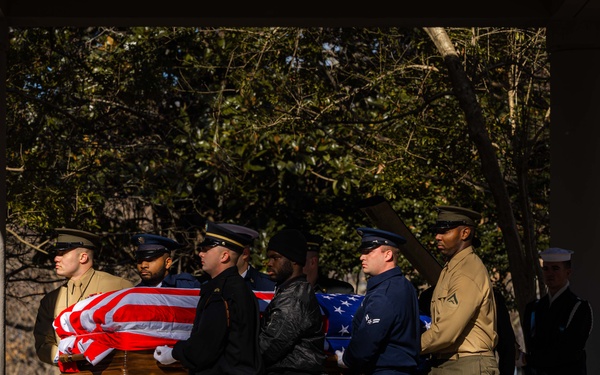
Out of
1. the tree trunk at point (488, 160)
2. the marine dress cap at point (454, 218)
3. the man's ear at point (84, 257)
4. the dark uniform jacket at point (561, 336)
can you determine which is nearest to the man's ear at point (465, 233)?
the marine dress cap at point (454, 218)

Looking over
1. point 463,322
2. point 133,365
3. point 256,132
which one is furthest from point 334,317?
point 256,132

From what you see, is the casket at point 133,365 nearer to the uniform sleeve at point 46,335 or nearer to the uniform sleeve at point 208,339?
the uniform sleeve at point 208,339

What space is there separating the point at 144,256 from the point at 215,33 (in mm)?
6945

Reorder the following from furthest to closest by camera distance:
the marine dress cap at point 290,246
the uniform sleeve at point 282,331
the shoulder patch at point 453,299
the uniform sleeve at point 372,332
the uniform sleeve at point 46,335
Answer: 1. the uniform sleeve at point 46,335
2. the shoulder patch at point 453,299
3. the marine dress cap at point 290,246
4. the uniform sleeve at point 372,332
5. the uniform sleeve at point 282,331

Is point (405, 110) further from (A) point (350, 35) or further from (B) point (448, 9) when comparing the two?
(B) point (448, 9)

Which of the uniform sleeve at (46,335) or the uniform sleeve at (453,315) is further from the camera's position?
the uniform sleeve at (46,335)

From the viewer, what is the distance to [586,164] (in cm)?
915

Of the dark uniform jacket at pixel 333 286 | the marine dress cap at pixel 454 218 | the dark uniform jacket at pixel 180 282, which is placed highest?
the marine dress cap at pixel 454 218

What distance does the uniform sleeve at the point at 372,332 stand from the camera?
22.9ft

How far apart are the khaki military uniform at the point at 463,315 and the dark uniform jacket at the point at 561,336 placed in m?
0.87

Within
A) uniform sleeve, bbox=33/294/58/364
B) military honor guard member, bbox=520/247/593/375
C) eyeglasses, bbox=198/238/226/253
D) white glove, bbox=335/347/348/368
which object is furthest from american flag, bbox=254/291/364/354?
uniform sleeve, bbox=33/294/58/364

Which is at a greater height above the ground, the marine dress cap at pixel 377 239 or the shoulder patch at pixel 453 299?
the marine dress cap at pixel 377 239

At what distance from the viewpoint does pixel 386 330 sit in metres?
7.00

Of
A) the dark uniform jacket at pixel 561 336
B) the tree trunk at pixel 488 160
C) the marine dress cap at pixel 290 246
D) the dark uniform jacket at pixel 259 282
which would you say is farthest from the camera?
the tree trunk at pixel 488 160
